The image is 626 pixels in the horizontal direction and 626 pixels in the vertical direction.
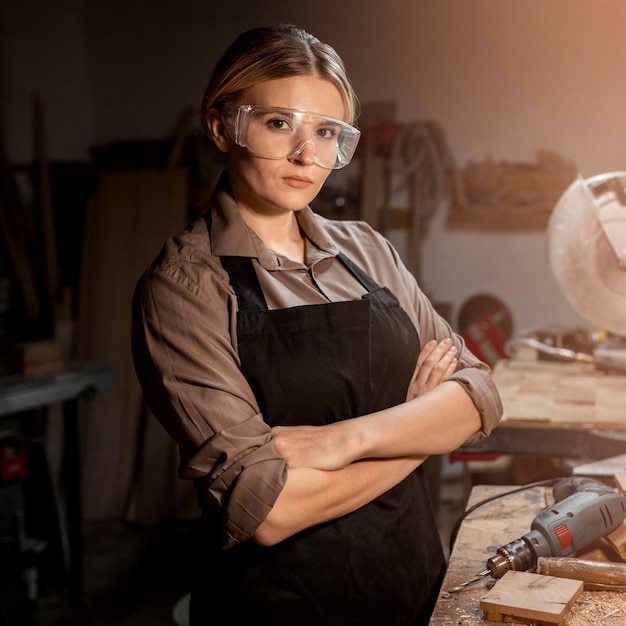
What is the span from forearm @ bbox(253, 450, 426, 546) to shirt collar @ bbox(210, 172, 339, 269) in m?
0.44

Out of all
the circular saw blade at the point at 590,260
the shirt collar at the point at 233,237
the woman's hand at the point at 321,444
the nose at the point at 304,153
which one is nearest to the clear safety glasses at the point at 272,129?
the nose at the point at 304,153

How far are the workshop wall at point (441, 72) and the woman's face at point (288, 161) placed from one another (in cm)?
359

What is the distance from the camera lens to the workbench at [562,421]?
2.27 metres

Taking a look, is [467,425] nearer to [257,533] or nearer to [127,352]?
[257,533]

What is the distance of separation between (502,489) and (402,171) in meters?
3.52

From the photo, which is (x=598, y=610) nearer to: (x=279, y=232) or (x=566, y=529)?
(x=566, y=529)

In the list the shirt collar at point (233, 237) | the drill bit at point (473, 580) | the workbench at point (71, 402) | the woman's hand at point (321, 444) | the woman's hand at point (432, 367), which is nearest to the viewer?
the drill bit at point (473, 580)

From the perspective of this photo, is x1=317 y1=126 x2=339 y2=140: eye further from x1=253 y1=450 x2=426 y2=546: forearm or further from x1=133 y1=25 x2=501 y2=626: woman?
x1=253 y1=450 x2=426 y2=546: forearm

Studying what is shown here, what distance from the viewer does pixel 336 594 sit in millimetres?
1618

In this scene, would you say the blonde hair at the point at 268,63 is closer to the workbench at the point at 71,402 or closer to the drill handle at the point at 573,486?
the drill handle at the point at 573,486

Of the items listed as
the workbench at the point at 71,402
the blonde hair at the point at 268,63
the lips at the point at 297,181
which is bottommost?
the workbench at the point at 71,402

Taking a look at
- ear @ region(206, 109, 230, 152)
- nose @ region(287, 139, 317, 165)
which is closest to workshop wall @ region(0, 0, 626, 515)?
ear @ region(206, 109, 230, 152)

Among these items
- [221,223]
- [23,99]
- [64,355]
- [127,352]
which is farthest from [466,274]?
[221,223]

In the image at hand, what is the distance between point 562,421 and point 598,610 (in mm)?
1099
